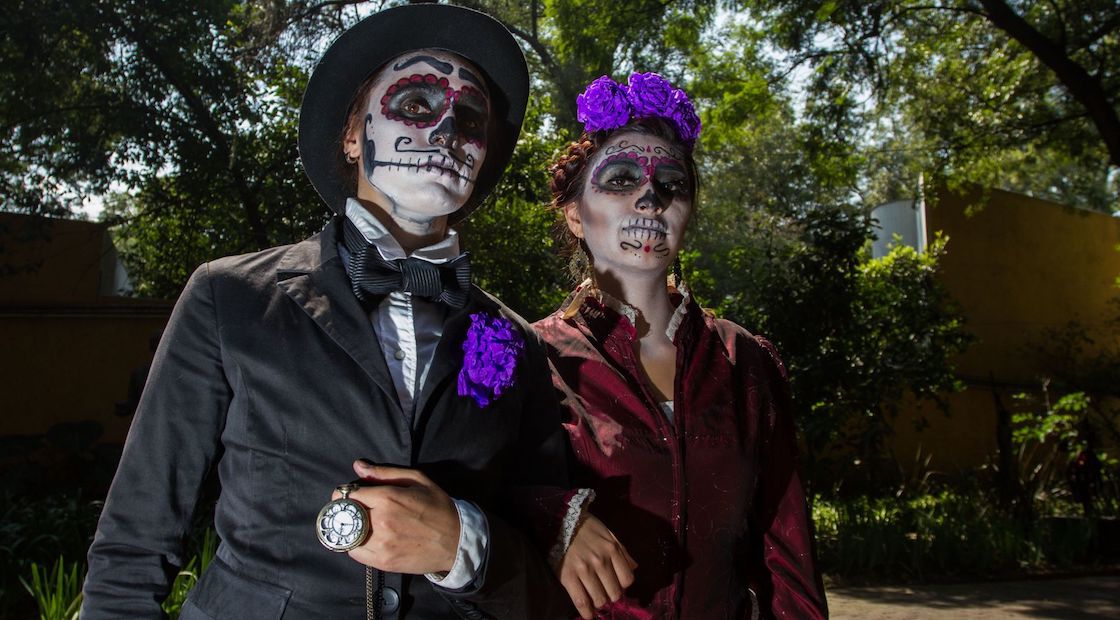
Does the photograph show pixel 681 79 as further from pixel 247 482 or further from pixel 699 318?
pixel 247 482

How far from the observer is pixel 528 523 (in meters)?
1.64

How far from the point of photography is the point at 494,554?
1.46m

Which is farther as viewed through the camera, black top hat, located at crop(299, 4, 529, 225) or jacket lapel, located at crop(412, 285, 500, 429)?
black top hat, located at crop(299, 4, 529, 225)

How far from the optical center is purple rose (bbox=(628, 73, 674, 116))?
98.8 inches

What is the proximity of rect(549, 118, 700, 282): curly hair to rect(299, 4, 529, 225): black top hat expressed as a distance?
58 centimetres

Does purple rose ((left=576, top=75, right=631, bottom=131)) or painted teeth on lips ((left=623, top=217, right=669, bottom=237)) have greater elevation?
purple rose ((left=576, top=75, right=631, bottom=131))

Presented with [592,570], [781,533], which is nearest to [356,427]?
[592,570]

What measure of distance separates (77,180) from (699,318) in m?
7.66

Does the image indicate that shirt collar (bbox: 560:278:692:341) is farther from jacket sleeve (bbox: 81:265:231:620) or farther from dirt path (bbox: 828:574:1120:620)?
dirt path (bbox: 828:574:1120:620)

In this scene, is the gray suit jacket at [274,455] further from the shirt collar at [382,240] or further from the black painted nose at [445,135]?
the black painted nose at [445,135]

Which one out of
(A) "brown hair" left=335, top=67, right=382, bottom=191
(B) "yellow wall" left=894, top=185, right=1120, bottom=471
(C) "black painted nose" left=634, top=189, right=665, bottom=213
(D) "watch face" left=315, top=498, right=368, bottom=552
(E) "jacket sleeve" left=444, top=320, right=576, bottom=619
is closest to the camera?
(D) "watch face" left=315, top=498, right=368, bottom=552

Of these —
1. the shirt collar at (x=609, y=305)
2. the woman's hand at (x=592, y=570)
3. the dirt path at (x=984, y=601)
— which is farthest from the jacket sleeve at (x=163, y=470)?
the dirt path at (x=984, y=601)

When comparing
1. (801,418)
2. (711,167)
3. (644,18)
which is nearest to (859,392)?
(801,418)

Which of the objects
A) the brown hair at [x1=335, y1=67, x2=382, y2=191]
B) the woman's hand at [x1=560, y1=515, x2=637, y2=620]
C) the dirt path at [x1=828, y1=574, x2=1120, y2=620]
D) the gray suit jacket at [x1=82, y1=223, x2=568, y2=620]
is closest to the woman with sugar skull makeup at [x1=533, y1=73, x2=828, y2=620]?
the woman's hand at [x1=560, y1=515, x2=637, y2=620]
